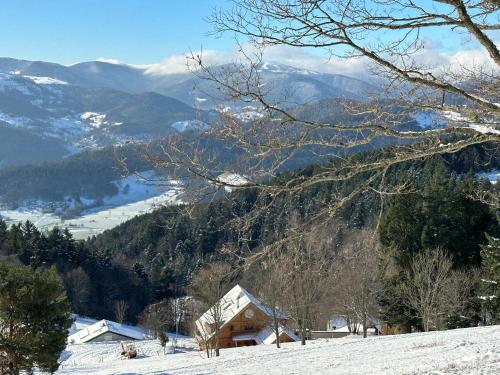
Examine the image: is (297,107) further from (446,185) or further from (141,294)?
(141,294)

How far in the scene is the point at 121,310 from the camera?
6016 centimetres

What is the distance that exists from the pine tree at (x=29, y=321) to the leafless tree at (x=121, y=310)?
42.5 metres

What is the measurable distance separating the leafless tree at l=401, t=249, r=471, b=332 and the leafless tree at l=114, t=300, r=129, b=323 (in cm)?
4094

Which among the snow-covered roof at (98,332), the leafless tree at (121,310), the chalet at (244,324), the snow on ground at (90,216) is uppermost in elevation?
the snow on ground at (90,216)

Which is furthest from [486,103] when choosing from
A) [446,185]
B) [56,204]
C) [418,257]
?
[56,204]

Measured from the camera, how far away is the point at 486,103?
15.5 feet

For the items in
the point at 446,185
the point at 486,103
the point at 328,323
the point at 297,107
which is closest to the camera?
the point at 486,103

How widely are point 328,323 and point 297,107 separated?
39198 mm

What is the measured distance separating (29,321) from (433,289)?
17.0 m

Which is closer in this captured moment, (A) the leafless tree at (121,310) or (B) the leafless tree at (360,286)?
(B) the leafless tree at (360,286)

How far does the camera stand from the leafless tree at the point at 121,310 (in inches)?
2330

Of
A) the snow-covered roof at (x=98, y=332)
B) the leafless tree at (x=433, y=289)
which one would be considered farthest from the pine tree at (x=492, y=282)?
the snow-covered roof at (x=98, y=332)

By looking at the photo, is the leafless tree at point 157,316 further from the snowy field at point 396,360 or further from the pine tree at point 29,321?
the pine tree at point 29,321

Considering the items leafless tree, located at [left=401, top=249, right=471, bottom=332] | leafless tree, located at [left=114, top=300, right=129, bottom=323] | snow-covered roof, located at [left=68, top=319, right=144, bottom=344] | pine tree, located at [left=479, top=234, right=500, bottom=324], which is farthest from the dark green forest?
snow-covered roof, located at [left=68, top=319, right=144, bottom=344]
